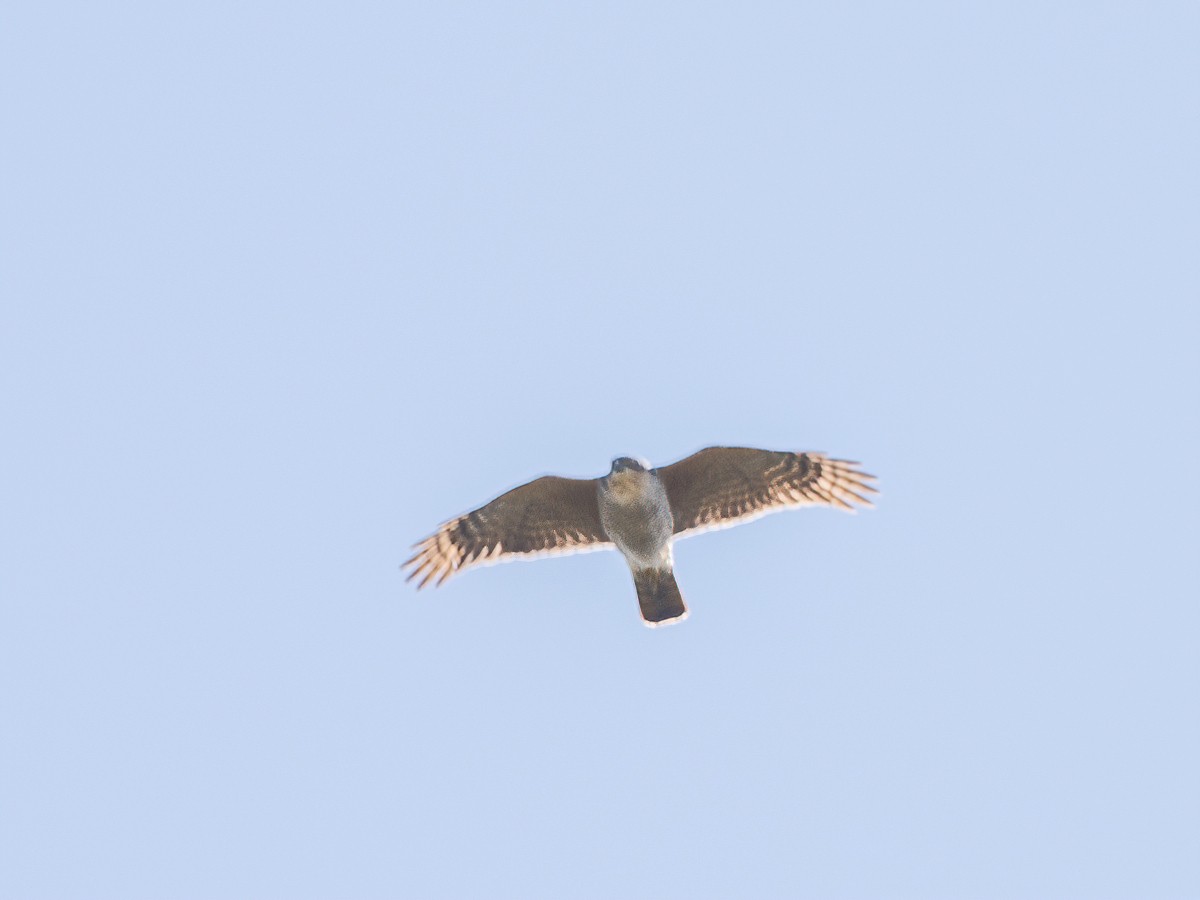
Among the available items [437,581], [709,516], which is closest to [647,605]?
[709,516]

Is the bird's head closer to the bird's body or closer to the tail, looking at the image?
the bird's body

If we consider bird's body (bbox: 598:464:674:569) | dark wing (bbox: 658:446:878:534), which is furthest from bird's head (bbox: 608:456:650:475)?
dark wing (bbox: 658:446:878:534)

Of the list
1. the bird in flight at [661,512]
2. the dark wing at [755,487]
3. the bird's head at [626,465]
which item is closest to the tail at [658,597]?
the bird in flight at [661,512]

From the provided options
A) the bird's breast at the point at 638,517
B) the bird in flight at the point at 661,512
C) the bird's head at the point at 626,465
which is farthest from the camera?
the bird in flight at the point at 661,512

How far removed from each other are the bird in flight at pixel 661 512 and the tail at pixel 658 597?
0.03 ft

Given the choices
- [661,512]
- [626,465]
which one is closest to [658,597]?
[661,512]

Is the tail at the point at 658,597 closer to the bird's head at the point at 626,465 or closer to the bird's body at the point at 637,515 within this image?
the bird's body at the point at 637,515

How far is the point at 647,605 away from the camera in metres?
15.3

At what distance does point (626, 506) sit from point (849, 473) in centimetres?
256

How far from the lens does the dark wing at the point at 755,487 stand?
15047 mm

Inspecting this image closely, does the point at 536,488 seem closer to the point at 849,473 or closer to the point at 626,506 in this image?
the point at 626,506

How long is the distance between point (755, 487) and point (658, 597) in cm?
152

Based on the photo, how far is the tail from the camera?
49.7 ft

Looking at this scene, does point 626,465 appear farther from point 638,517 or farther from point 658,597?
point 658,597
